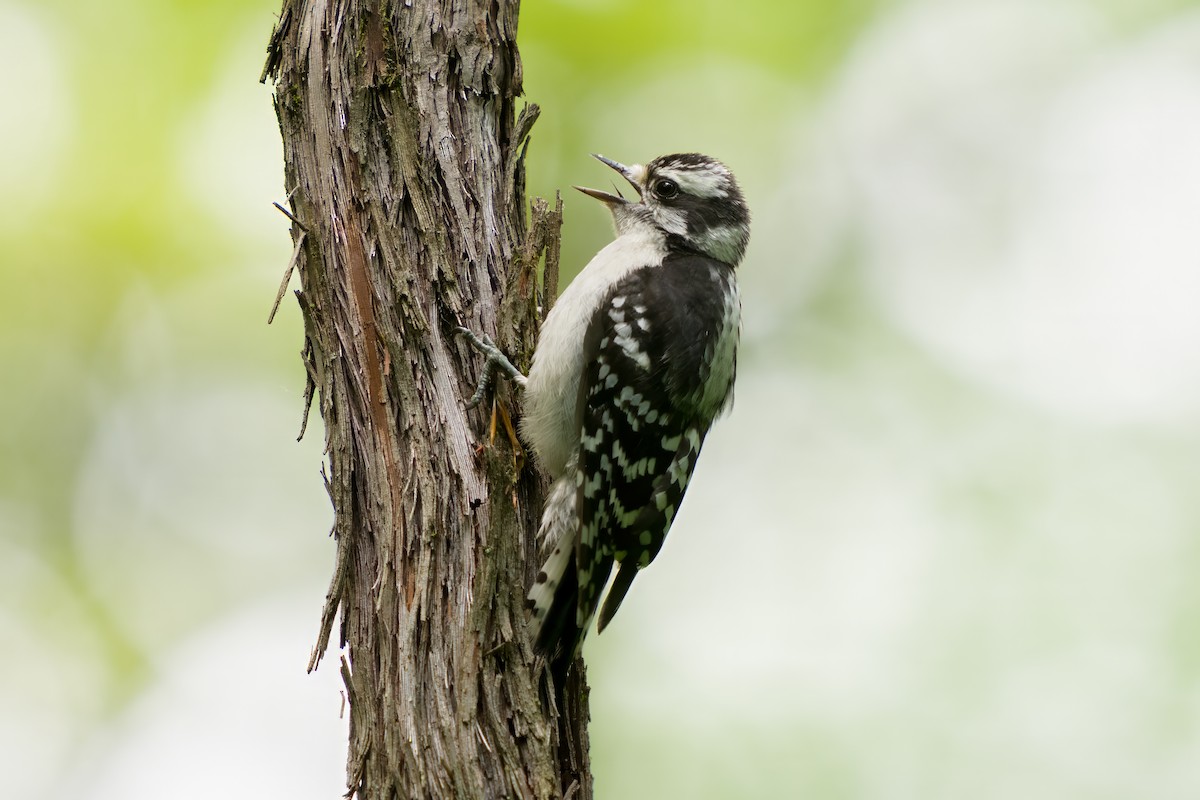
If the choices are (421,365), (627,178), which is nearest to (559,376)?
(421,365)

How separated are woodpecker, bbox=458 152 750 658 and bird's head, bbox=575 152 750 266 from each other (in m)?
0.03

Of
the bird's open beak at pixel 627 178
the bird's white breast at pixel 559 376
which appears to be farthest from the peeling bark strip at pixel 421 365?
the bird's open beak at pixel 627 178

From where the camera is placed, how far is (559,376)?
3949 mm

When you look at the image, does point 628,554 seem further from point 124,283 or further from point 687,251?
point 124,283

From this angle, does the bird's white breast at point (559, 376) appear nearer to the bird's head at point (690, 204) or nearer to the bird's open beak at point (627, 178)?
the bird's head at point (690, 204)

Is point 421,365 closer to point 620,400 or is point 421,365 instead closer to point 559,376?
point 559,376

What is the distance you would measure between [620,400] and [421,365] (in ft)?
2.91

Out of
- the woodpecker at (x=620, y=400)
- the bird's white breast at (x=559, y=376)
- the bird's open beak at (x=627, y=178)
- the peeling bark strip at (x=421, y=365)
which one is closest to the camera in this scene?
the peeling bark strip at (x=421, y=365)

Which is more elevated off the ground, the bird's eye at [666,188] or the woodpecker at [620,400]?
the bird's eye at [666,188]

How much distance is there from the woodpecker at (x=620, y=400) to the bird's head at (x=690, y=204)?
28mm

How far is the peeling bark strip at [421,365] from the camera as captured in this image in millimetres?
3180

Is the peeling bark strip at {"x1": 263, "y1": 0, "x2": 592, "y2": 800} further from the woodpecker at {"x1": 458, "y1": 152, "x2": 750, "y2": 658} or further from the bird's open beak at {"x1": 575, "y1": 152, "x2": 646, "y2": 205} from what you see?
the bird's open beak at {"x1": 575, "y1": 152, "x2": 646, "y2": 205}

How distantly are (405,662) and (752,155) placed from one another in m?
6.67

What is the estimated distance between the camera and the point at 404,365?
3.47 m
